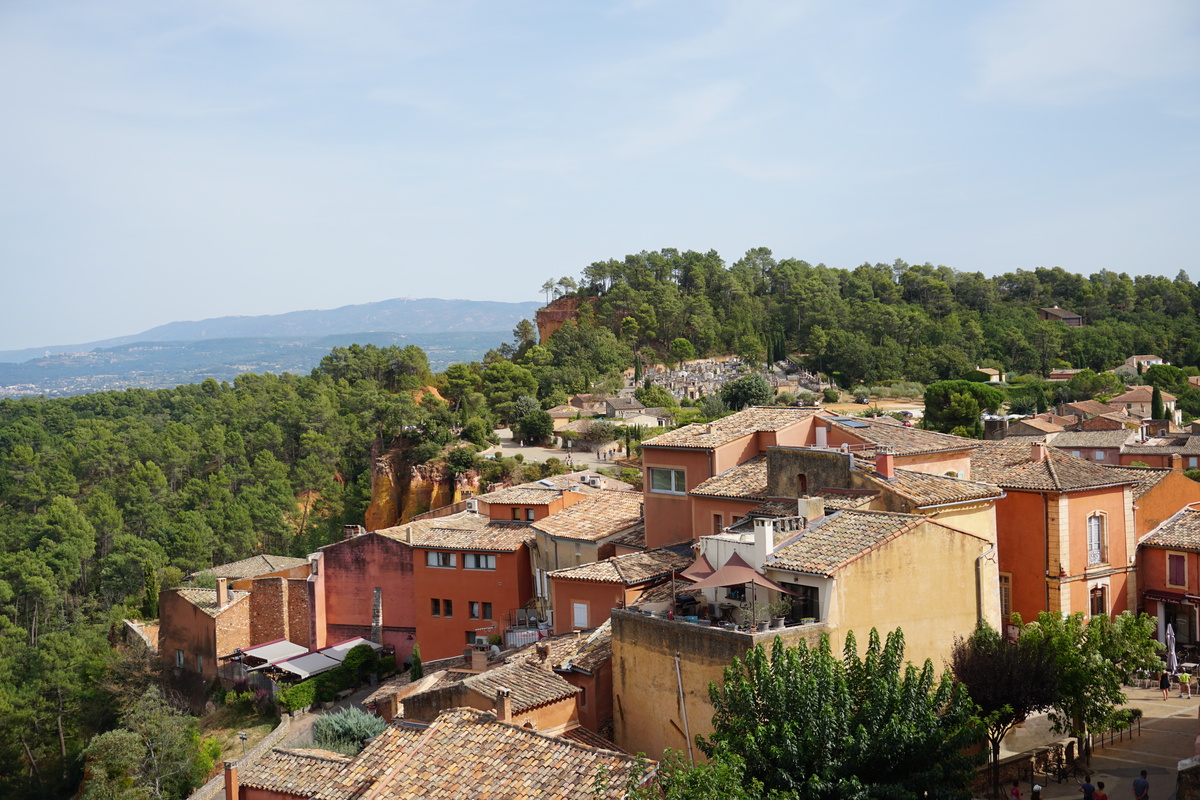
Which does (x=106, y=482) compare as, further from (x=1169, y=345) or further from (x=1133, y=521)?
(x=1169, y=345)

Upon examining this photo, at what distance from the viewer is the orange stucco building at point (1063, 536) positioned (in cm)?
2253

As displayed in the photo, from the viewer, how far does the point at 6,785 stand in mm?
40625

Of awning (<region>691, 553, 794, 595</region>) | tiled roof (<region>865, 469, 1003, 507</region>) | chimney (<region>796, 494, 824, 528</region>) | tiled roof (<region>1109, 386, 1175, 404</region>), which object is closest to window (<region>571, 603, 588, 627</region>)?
awning (<region>691, 553, 794, 595</region>)

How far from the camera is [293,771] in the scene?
16.5 meters

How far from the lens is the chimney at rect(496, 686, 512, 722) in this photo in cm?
1583

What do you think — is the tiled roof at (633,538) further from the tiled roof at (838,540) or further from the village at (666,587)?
the tiled roof at (838,540)

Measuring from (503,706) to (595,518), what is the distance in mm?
11884

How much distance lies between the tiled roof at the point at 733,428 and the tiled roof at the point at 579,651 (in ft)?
18.9

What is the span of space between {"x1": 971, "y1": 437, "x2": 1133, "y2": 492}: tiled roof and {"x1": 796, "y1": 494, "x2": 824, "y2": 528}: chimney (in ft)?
23.9

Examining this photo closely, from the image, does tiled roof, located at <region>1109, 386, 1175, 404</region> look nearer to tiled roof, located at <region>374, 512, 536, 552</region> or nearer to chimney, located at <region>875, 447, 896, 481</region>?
tiled roof, located at <region>374, 512, 536, 552</region>

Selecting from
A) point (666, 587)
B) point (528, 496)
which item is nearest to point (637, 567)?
point (666, 587)

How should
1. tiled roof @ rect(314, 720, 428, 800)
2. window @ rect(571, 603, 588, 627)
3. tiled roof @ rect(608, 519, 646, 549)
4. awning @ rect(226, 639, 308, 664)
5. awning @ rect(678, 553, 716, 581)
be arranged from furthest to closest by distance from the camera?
awning @ rect(226, 639, 308, 664) → tiled roof @ rect(608, 519, 646, 549) → window @ rect(571, 603, 588, 627) → awning @ rect(678, 553, 716, 581) → tiled roof @ rect(314, 720, 428, 800)

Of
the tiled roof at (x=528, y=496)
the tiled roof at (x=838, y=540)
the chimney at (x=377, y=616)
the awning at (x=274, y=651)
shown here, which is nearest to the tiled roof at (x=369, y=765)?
the tiled roof at (x=838, y=540)

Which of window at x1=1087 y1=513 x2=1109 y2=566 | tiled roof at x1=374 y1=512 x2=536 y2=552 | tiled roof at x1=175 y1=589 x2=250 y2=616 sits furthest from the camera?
tiled roof at x1=175 y1=589 x2=250 y2=616
